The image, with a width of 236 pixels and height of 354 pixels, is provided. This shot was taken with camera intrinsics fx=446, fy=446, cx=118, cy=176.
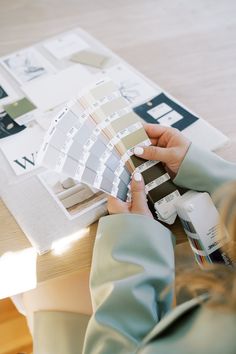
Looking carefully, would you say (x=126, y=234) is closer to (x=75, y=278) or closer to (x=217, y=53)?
(x=75, y=278)

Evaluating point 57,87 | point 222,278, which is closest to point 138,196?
point 222,278

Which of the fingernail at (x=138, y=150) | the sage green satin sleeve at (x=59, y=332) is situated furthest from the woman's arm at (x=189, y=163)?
the sage green satin sleeve at (x=59, y=332)

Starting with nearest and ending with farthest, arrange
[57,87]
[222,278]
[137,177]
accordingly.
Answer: [222,278]
[137,177]
[57,87]

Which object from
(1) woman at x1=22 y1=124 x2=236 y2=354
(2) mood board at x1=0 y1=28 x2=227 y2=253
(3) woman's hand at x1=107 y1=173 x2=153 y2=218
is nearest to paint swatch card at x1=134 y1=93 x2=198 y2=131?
(2) mood board at x1=0 y1=28 x2=227 y2=253

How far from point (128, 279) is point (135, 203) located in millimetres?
142

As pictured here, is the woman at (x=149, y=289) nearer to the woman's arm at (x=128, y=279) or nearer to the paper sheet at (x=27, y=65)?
the woman's arm at (x=128, y=279)

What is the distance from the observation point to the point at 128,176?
30.6 inches

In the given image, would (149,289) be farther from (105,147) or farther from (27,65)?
(27,65)

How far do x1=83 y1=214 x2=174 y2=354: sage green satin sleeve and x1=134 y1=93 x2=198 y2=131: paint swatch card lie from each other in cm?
28

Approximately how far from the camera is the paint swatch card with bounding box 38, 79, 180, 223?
0.72 metres

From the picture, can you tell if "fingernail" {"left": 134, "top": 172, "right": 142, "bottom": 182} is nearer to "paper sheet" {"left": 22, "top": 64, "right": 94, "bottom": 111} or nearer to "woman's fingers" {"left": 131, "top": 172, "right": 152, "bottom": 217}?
"woman's fingers" {"left": 131, "top": 172, "right": 152, "bottom": 217}

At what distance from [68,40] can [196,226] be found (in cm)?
67

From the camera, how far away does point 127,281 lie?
0.65m

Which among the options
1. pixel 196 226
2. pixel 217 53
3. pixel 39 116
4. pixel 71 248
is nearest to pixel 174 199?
pixel 196 226
